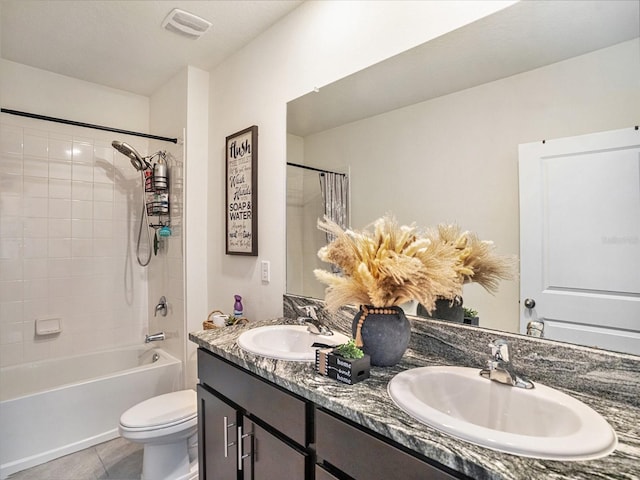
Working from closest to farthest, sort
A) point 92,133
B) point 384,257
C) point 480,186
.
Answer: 1. point 384,257
2. point 480,186
3. point 92,133

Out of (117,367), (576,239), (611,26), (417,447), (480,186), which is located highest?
(611,26)

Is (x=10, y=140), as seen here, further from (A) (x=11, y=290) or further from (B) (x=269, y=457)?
(B) (x=269, y=457)

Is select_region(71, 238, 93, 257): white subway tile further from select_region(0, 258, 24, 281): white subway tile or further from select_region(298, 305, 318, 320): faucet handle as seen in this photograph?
select_region(298, 305, 318, 320): faucet handle

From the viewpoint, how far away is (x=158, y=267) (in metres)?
2.86

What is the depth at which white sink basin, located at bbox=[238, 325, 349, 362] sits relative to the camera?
141 centimetres

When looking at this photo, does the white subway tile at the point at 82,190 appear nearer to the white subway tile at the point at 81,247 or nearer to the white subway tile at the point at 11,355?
the white subway tile at the point at 81,247

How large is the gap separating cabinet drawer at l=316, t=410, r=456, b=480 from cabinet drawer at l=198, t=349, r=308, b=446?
0.09 m

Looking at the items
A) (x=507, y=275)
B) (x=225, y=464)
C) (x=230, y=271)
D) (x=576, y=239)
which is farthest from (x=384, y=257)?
(x=230, y=271)

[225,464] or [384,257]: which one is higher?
[384,257]

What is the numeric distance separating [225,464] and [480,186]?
139cm

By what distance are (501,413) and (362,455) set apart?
397mm

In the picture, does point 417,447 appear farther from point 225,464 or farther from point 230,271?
point 230,271

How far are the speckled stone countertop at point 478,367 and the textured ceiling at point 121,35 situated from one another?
1653 mm

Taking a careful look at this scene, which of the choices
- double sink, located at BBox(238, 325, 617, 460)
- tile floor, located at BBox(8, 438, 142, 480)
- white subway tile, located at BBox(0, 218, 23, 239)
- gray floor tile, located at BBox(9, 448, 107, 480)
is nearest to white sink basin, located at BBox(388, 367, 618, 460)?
double sink, located at BBox(238, 325, 617, 460)
